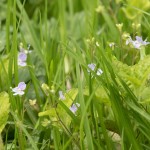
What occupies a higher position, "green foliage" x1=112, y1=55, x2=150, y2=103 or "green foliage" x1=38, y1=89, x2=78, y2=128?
"green foliage" x1=112, y1=55, x2=150, y2=103

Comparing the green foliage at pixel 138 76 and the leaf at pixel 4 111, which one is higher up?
the green foliage at pixel 138 76

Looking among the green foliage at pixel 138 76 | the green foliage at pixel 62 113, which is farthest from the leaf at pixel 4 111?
the green foliage at pixel 138 76

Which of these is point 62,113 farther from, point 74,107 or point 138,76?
point 138,76

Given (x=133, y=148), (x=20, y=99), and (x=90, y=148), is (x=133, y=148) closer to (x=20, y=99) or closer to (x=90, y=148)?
(x=90, y=148)

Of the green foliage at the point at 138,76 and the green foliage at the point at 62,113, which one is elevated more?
the green foliage at the point at 138,76

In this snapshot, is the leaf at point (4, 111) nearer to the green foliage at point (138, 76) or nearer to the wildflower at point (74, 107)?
the wildflower at point (74, 107)

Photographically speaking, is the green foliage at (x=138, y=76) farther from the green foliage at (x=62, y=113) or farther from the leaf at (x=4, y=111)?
the leaf at (x=4, y=111)

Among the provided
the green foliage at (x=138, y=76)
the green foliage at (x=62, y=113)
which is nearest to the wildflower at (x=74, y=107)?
the green foliage at (x=62, y=113)

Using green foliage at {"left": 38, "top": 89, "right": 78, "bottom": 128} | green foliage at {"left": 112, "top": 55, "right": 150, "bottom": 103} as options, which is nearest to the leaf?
green foliage at {"left": 38, "top": 89, "right": 78, "bottom": 128}

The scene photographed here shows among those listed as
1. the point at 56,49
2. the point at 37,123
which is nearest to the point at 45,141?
the point at 37,123

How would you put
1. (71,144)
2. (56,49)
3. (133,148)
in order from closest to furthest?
(133,148), (71,144), (56,49)

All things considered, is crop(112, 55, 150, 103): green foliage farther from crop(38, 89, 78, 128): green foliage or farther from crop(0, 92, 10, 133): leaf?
crop(0, 92, 10, 133): leaf
